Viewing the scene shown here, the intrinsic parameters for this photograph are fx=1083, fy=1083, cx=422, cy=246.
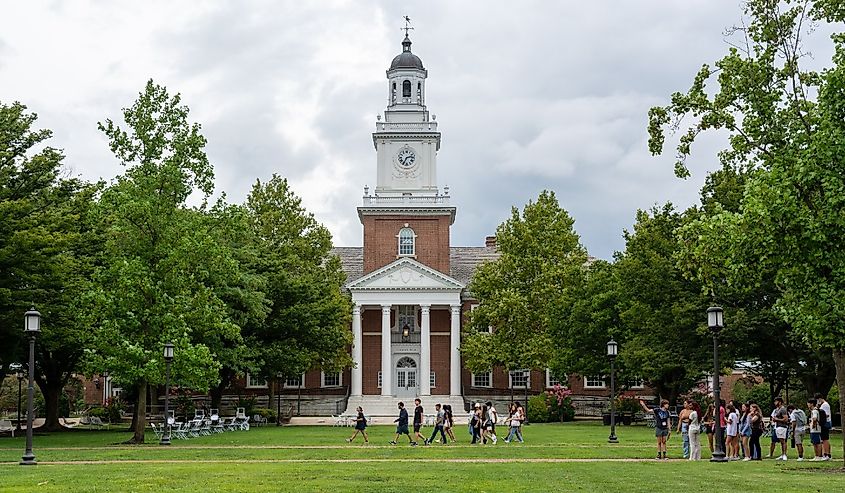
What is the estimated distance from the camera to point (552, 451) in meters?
28.4

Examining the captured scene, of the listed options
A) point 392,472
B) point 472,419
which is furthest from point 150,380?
point 392,472

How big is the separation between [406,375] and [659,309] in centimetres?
2802

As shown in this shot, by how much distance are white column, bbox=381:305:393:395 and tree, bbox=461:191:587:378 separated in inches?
311

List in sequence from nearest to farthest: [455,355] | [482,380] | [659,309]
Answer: [659,309]
[455,355]
[482,380]

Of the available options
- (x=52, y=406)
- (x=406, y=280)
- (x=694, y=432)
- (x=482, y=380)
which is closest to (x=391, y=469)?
(x=694, y=432)

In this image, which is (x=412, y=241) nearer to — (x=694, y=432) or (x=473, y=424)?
(x=473, y=424)

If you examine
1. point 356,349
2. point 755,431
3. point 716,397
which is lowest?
point 755,431

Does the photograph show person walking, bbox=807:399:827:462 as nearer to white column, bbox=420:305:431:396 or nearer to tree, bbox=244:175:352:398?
tree, bbox=244:175:352:398

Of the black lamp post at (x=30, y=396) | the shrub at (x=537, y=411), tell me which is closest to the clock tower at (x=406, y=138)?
the shrub at (x=537, y=411)

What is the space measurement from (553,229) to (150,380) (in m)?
30.6

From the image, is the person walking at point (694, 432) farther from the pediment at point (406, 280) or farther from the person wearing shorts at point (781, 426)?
the pediment at point (406, 280)

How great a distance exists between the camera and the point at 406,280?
67562 millimetres

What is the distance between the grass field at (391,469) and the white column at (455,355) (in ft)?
112

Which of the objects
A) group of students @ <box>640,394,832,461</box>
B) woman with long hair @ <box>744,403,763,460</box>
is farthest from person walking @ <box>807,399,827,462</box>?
woman with long hair @ <box>744,403,763,460</box>
